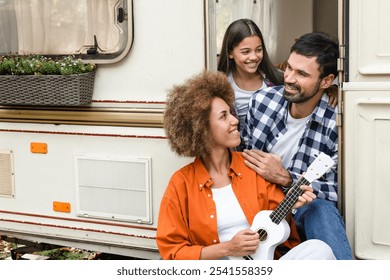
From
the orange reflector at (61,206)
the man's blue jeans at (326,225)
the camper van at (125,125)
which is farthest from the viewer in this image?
the orange reflector at (61,206)

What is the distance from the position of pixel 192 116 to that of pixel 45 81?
117 centimetres

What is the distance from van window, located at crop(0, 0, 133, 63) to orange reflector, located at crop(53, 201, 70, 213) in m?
0.95

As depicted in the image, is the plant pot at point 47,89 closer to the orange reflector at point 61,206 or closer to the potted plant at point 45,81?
the potted plant at point 45,81

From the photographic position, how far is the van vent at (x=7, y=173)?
418 cm

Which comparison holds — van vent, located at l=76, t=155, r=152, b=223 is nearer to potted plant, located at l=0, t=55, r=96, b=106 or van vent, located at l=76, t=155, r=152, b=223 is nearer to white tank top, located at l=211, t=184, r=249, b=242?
potted plant, located at l=0, t=55, r=96, b=106

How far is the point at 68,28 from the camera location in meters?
3.96

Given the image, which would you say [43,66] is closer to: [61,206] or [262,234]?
[61,206]

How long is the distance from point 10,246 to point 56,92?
2290 mm

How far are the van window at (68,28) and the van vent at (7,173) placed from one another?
2.24 feet

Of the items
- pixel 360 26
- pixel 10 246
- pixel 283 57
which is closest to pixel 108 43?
pixel 360 26

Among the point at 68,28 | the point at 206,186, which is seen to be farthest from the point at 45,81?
the point at 206,186

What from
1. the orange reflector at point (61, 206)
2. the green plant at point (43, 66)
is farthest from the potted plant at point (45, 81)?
the orange reflector at point (61, 206)

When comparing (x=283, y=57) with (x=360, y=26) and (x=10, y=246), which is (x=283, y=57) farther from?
(x=10, y=246)

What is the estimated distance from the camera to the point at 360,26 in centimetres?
316
